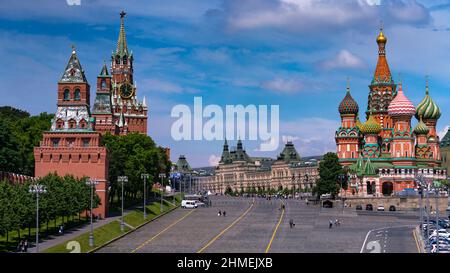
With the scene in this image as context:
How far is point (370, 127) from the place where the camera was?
196 meters

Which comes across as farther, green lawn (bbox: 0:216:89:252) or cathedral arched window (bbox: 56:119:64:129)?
cathedral arched window (bbox: 56:119:64:129)

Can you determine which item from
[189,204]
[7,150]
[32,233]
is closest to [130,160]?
[189,204]

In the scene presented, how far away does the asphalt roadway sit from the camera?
71.8 m

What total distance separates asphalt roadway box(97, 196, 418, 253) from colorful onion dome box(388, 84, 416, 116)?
239 ft

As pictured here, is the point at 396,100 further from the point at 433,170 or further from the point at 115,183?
the point at 115,183

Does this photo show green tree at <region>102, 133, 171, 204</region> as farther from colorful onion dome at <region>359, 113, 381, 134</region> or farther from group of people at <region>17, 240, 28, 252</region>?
colorful onion dome at <region>359, 113, 381, 134</region>

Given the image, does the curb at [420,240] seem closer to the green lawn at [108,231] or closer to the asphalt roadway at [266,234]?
the asphalt roadway at [266,234]

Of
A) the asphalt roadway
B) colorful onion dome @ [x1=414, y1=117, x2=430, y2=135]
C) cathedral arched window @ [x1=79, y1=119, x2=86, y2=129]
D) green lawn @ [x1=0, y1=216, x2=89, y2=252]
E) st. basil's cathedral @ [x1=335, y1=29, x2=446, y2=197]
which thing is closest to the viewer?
green lawn @ [x1=0, y1=216, x2=89, y2=252]

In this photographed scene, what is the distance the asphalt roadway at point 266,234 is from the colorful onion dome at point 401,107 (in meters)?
72.9

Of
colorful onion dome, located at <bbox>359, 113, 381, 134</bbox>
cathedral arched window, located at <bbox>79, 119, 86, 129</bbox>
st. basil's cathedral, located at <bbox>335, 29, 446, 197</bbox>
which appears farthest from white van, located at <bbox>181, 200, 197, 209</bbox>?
colorful onion dome, located at <bbox>359, 113, 381, 134</bbox>

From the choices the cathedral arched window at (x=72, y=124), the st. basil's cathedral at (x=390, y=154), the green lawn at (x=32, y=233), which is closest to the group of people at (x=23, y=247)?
the green lawn at (x=32, y=233)

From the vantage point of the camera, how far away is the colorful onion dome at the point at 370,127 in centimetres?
19575
